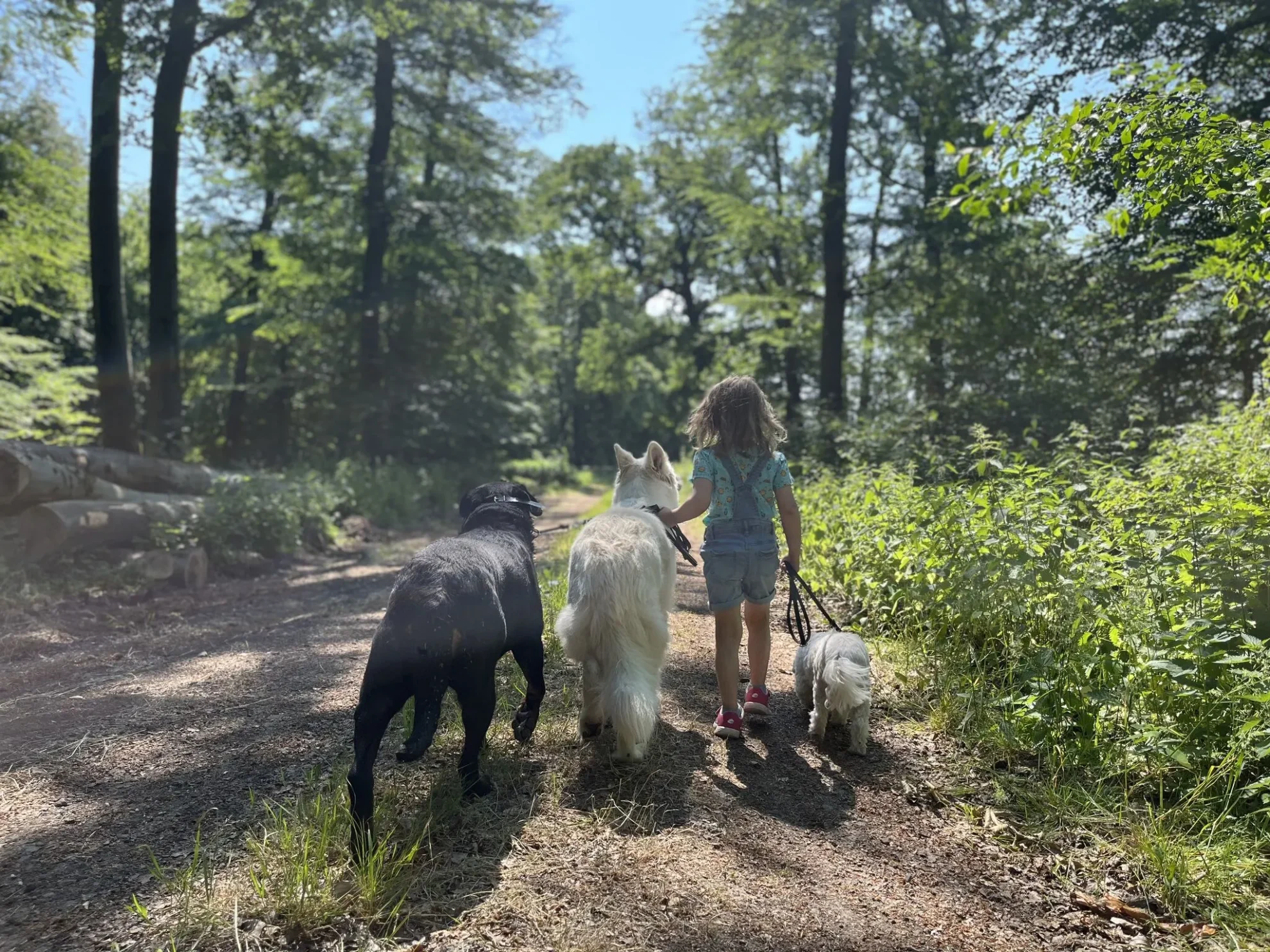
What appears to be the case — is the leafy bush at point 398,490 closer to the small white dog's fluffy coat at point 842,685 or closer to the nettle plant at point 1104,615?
the nettle plant at point 1104,615

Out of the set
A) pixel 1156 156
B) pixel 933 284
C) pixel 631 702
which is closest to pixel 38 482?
pixel 631 702

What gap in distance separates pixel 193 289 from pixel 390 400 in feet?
45.7

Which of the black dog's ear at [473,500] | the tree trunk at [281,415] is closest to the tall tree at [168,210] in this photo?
the tree trunk at [281,415]

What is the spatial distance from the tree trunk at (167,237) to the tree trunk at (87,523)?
12.2ft

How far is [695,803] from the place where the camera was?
11.0 feet

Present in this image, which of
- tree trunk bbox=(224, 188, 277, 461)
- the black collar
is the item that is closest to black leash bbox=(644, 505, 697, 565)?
the black collar

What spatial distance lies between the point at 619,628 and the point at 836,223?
1295 centimetres

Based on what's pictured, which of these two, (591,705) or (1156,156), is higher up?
(1156,156)

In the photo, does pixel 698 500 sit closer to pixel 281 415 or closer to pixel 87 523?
pixel 87 523

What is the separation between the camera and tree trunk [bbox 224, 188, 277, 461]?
20.4 m

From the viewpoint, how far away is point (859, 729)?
389 centimetres

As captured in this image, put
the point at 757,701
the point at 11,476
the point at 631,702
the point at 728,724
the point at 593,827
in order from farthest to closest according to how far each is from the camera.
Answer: the point at 11,476
the point at 757,701
the point at 728,724
the point at 631,702
the point at 593,827

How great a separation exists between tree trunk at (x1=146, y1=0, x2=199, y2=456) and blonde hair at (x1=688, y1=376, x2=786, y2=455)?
11.0 m

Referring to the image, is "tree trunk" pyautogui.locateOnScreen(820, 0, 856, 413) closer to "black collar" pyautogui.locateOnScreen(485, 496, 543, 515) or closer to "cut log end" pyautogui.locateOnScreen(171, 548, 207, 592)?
"cut log end" pyautogui.locateOnScreen(171, 548, 207, 592)
